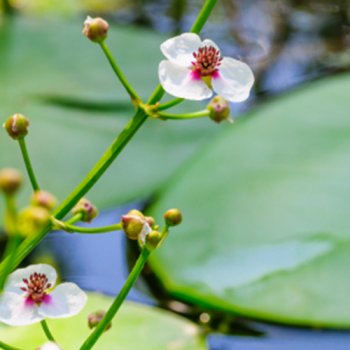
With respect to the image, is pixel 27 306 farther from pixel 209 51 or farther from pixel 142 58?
pixel 142 58

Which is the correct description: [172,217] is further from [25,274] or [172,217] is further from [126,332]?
[126,332]

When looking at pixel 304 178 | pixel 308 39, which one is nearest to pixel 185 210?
pixel 304 178

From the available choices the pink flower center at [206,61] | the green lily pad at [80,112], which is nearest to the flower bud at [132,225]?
the pink flower center at [206,61]

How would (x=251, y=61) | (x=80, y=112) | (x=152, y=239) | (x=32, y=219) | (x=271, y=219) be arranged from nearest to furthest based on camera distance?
(x=32, y=219)
(x=152, y=239)
(x=271, y=219)
(x=80, y=112)
(x=251, y=61)

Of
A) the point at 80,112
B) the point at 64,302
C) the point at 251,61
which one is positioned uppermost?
the point at 64,302

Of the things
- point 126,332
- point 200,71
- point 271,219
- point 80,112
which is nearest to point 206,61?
point 200,71

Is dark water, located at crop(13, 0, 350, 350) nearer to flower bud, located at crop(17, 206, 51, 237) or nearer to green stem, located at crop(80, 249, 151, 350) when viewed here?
green stem, located at crop(80, 249, 151, 350)

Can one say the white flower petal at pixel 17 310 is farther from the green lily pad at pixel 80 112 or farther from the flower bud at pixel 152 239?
the green lily pad at pixel 80 112

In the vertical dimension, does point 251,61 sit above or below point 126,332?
below
